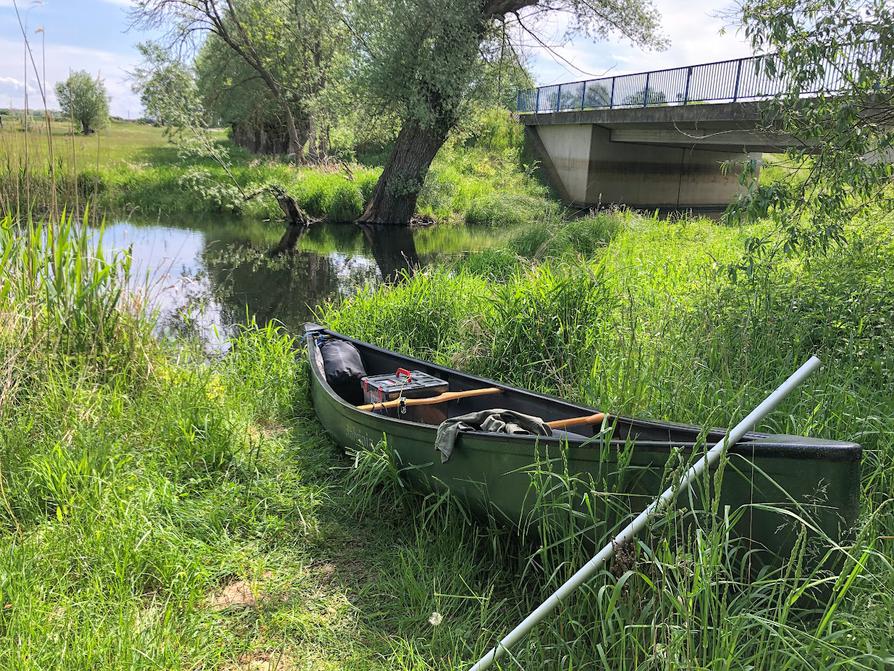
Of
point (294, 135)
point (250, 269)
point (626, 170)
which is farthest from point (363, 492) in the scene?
point (626, 170)

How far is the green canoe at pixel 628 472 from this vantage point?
213 centimetres

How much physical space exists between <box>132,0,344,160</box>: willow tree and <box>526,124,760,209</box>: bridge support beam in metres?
9.83

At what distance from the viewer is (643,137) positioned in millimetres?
22172

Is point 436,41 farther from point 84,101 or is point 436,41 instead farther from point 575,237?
point 84,101

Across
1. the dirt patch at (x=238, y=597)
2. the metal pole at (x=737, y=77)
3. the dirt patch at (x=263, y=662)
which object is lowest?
the dirt patch at (x=263, y=662)

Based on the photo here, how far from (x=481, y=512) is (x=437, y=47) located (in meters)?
13.7

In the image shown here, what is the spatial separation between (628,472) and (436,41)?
14.1 m

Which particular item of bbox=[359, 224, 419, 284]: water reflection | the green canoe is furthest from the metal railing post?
the green canoe

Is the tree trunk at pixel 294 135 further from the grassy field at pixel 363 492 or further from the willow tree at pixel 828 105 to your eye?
the willow tree at pixel 828 105

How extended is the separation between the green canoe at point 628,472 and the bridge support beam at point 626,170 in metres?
22.0

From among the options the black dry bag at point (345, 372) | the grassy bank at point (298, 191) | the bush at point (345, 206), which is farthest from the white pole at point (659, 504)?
the bush at point (345, 206)

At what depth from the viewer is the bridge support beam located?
2441 centimetres

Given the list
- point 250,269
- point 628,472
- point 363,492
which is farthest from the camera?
point 250,269

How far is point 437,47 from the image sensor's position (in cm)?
1476
